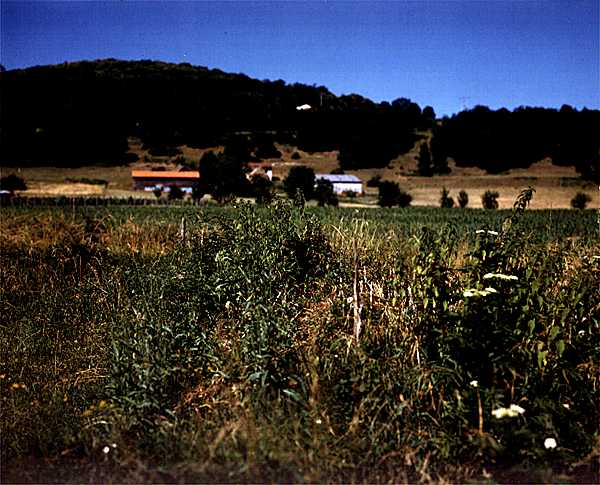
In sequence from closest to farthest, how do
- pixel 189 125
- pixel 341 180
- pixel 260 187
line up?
pixel 260 187 → pixel 341 180 → pixel 189 125

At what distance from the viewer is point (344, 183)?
266ft

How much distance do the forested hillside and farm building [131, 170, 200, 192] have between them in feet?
41.3

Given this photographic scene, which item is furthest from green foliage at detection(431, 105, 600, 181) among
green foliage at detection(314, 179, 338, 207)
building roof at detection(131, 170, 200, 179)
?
building roof at detection(131, 170, 200, 179)

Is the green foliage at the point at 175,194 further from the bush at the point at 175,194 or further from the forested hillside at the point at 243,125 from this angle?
the forested hillside at the point at 243,125

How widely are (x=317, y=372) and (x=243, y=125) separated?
8536 centimetres

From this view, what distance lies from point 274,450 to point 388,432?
90 cm

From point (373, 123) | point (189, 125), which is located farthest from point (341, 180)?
point (189, 125)

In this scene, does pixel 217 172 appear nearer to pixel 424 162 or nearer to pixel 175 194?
pixel 175 194

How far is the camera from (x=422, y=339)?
514cm

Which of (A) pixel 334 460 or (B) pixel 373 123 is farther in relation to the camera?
(B) pixel 373 123

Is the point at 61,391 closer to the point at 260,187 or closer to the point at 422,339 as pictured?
the point at 422,339

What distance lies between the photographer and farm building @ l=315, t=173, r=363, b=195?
7956 cm

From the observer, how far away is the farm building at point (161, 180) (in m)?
69.6

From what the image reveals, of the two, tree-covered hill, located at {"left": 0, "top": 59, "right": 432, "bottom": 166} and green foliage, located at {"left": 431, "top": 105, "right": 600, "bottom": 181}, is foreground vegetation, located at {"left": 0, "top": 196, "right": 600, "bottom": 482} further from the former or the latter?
green foliage, located at {"left": 431, "top": 105, "right": 600, "bottom": 181}
